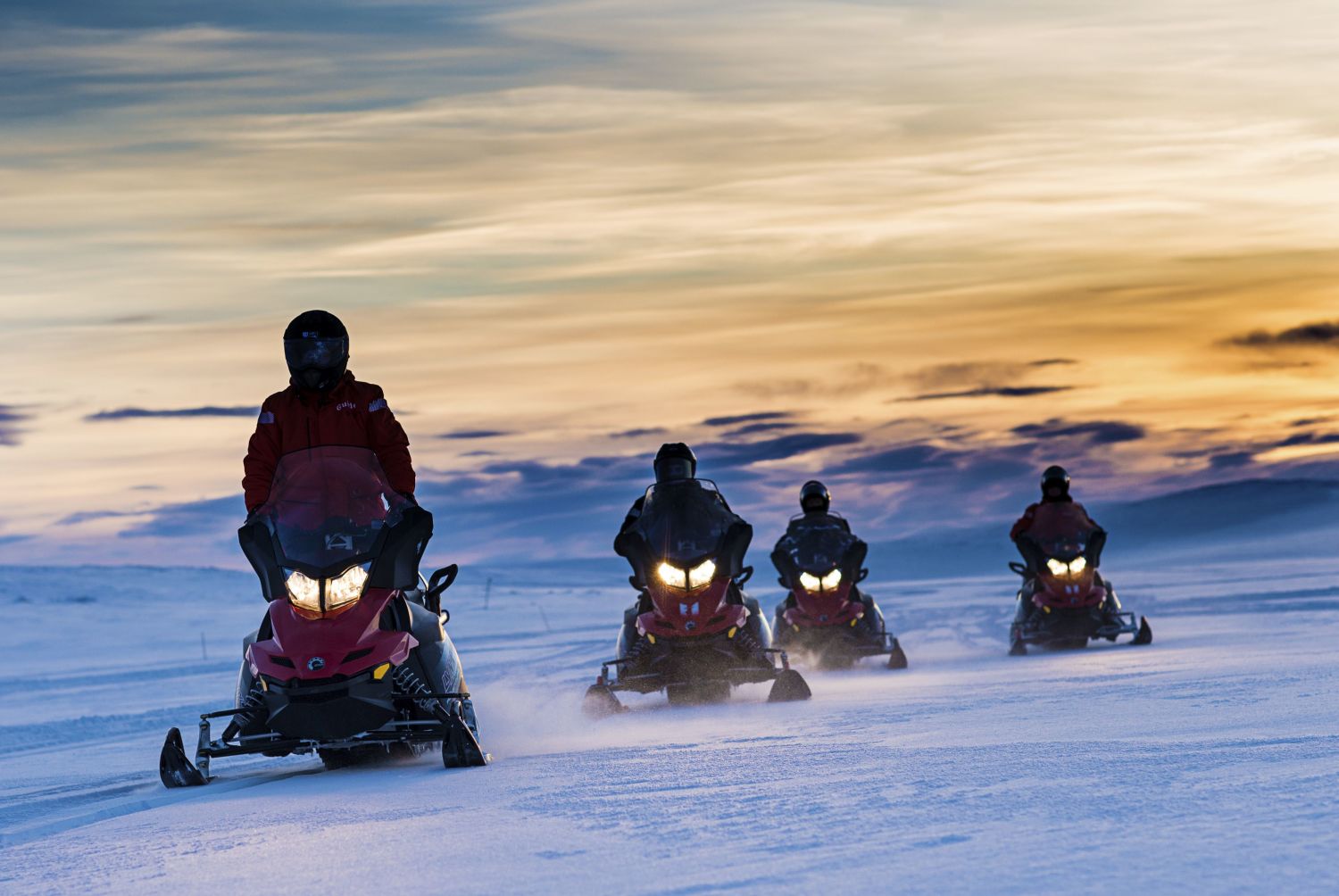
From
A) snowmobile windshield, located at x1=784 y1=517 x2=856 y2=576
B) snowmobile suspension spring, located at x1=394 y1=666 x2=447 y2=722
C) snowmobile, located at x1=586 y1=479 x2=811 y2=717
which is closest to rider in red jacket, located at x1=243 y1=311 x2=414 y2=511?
snowmobile suspension spring, located at x1=394 y1=666 x2=447 y2=722

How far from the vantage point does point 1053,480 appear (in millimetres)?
22750

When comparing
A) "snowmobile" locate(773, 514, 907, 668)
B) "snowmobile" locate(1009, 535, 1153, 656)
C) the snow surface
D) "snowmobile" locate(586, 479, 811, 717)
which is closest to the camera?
the snow surface

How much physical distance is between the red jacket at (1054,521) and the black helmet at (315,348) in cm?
1372

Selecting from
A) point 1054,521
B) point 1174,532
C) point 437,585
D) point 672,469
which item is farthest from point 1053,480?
point 1174,532

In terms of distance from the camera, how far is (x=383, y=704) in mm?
9148

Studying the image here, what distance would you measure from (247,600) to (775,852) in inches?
2213

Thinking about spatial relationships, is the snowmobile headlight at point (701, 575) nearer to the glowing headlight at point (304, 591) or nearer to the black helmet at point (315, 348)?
the black helmet at point (315, 348)

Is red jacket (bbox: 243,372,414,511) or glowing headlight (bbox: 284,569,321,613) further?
red jacket (bbox: 243,372,414,511)

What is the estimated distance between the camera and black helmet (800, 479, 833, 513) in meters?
Answer: 21.5

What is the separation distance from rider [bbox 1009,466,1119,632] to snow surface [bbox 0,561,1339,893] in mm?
4407

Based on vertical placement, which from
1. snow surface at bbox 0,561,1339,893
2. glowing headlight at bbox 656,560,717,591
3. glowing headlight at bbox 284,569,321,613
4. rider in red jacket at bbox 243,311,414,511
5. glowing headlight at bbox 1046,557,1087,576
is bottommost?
snow surface at bbox 0,561,1339,893

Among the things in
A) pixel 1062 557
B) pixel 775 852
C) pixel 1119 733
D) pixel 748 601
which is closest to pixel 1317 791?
pixel 775 852

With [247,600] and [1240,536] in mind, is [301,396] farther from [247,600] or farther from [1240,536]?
[1240,536]

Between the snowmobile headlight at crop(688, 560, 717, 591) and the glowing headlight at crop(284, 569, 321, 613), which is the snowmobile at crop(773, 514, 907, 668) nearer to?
the snowmobile headlight at crop(688, 560, 717, 591)
